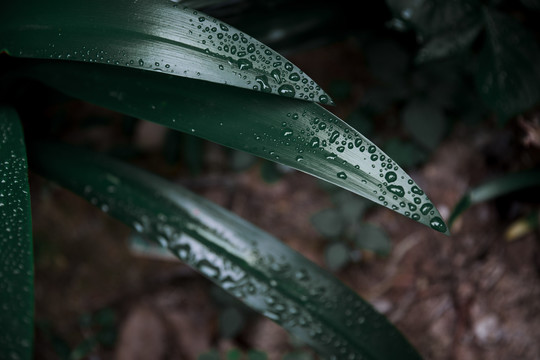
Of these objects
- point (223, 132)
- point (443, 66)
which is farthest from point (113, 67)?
point (443, 66)

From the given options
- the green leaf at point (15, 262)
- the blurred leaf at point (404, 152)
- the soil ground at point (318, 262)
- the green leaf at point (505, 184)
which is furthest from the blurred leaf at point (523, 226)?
the green leaf at point (15, 262)

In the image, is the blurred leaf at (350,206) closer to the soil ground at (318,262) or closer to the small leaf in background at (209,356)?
the soil ground at (318,262)

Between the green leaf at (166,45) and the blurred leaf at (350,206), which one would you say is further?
the blurred leaf at (350,206)

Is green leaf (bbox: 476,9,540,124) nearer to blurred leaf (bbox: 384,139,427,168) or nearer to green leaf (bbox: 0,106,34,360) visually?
blurred leaf (bbox: 384,139,427,168)

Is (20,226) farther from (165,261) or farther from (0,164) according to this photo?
(165,261)

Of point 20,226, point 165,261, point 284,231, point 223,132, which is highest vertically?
point 223,132

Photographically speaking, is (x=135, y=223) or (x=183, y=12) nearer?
(x=183, y=12)
